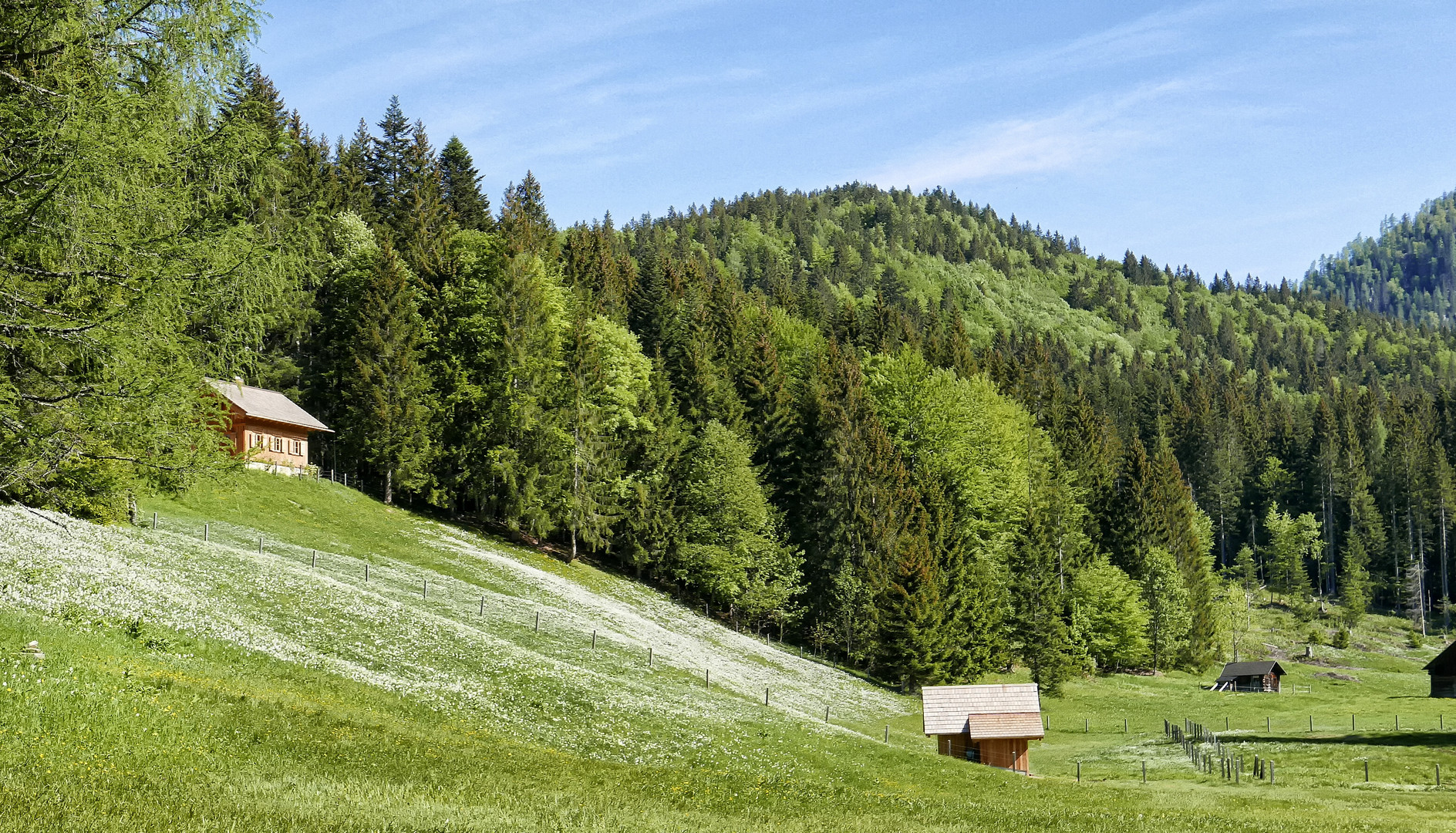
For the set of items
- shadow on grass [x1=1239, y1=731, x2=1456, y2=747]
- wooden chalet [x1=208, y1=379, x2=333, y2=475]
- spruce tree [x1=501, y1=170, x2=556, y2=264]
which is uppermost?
spruce tree [x1=501, y1=170, x2=556, y2=264]

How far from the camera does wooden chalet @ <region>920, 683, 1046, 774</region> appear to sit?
49031 mm

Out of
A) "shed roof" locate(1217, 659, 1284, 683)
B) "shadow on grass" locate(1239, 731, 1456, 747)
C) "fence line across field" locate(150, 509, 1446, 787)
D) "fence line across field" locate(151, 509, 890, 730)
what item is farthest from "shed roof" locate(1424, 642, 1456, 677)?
"fence line across field" locate(151, 509, 890, 730)

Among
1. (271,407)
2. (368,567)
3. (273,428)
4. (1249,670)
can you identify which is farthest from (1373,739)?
(271,407)

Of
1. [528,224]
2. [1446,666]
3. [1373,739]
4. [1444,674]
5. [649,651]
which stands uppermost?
[528,224]

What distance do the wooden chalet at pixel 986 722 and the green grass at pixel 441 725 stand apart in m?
2.23

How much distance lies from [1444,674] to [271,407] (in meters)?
78.6

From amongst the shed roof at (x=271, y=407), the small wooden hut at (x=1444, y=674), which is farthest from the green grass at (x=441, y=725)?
the shed roof at (x=271, y=407)

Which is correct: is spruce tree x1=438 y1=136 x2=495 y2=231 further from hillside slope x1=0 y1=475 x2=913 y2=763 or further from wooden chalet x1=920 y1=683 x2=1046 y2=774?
wooden chalet x1=920 y1=683 x2=1046 y2=774

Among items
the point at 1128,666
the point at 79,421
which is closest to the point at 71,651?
the point at 79,421

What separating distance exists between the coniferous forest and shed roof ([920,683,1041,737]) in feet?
67.3

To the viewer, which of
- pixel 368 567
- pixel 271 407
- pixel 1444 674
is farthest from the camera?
pixel 1444 674

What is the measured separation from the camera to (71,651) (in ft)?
73.6

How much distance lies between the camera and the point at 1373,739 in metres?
58.4

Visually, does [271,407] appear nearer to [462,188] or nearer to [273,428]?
[273,428]
